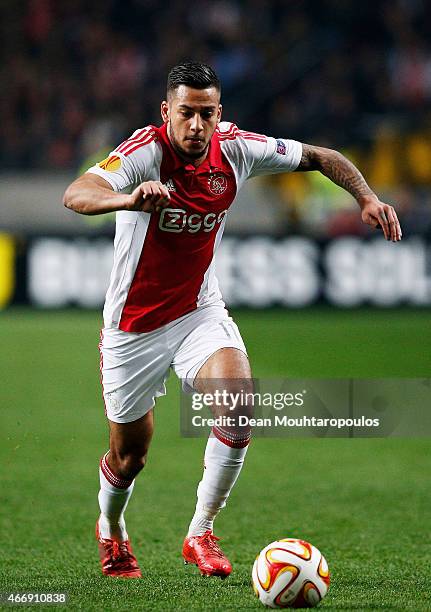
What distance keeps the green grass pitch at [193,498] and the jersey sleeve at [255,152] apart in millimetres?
1713

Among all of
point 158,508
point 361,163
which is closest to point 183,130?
point 158,508

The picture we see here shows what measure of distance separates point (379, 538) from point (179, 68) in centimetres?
243

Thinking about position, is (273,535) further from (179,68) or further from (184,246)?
(179,68)

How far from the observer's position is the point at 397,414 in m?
5.42

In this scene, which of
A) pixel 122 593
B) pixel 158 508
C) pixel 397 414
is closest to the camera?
pixel 122 593

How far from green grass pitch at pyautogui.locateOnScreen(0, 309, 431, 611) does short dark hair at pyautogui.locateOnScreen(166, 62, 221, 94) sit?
198cm

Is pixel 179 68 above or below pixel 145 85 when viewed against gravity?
below

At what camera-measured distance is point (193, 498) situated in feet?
21.9

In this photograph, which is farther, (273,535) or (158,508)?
(158,508)

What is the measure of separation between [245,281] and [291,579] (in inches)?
405

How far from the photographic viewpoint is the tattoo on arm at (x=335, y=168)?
5.04m

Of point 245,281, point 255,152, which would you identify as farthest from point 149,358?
point 245,281

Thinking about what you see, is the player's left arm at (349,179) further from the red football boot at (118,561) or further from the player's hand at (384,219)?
the red football boot at (118,561)

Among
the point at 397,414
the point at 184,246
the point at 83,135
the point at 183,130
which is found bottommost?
the point at 397,414
